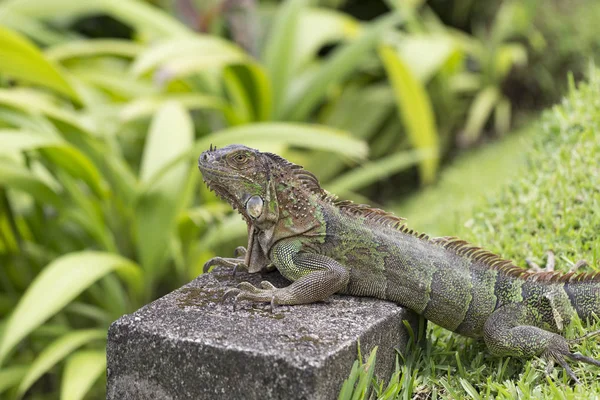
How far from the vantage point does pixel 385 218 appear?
3.27 m

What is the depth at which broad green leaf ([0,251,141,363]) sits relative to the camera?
4.20m

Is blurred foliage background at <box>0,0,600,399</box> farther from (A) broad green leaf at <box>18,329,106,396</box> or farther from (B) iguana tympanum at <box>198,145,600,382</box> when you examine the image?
(B) iguana tympanum at <box>198,145,600,382</box>

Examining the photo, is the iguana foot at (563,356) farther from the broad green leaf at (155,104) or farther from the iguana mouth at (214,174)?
the broad green leaf at (155,104)

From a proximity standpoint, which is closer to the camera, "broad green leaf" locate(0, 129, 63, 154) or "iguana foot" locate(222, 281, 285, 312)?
"iguana foot" locate(222, 281, 285, 312)

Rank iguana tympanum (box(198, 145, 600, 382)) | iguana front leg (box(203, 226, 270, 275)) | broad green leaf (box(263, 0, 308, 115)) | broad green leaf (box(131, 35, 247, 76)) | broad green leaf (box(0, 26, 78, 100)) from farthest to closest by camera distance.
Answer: broad green leaf (box(263, 0, 308, 115)), broad green leaf (box(131, 35, 247, 76)), broad green leaf (box(0, 26, 78, 100)), iguana front leg (box(203, 226, 270, 275)), iguana tympanum (box(198, 145, 600, 382))

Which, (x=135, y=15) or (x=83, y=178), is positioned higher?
(x=135, y=15)

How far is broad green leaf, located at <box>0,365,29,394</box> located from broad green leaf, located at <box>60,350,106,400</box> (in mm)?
326

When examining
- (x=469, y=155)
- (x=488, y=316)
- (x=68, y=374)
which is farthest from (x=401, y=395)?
(x=469, y=155)

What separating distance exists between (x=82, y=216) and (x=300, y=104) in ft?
9.04

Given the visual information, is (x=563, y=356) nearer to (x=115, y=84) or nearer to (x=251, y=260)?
(x=251, y=260)

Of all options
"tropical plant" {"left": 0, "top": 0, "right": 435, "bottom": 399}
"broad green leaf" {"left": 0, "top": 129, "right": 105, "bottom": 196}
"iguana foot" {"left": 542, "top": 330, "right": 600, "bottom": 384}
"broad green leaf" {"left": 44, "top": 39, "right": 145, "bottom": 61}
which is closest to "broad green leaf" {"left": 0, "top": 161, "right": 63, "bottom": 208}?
"tropical plant" {"left": 0, "top": 0, "right": 435, "bottom": 399}

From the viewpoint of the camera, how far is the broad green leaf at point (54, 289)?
4203 millimetres

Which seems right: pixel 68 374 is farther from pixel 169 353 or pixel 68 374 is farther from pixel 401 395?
pixel 401 395

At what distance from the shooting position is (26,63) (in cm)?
560
